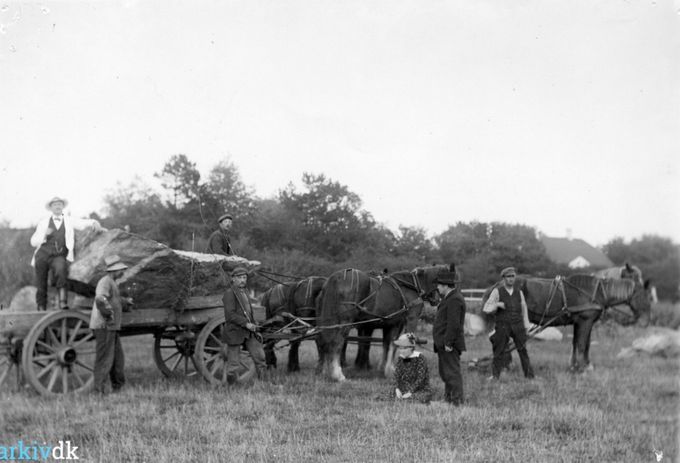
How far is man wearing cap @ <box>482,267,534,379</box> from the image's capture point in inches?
396

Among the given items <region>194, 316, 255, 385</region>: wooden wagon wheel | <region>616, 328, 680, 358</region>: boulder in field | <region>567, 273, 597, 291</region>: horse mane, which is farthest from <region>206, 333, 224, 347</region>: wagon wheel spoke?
<region>616, 328, 680, 358</region>: boulder in field

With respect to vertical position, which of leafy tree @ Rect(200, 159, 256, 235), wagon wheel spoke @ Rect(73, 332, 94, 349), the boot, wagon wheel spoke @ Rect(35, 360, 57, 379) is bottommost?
wagon wheel spoke @ Rect(35, 360, 57, 379)

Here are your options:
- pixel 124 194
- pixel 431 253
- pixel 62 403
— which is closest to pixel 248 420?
pixel 62 403

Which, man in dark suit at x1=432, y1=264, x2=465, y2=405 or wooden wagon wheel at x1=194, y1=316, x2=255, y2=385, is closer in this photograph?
man in dark suit at x1=432, y1=264, x2=465, y2=405

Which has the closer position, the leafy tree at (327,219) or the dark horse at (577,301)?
the leafy tree at (327,219)

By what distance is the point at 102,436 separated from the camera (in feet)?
18.9

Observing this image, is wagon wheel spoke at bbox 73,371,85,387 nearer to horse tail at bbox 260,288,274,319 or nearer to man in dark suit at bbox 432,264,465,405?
horse tail at bbox 260,288,274,319

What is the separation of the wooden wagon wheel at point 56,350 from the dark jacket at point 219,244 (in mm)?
2040

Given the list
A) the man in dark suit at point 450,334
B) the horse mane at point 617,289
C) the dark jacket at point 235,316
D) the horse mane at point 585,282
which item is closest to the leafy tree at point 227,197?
the dark jacket at point 235,316

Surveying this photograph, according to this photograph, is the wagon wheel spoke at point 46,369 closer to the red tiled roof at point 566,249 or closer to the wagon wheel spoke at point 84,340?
the wagon wheel spoke at point 84,340

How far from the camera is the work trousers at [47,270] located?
8.14 m

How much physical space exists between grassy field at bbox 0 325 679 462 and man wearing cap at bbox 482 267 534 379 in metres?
0.76

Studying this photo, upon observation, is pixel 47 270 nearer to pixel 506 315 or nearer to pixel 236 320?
pixel 236 320

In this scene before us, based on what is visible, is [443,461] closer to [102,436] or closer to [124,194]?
[102,436]
